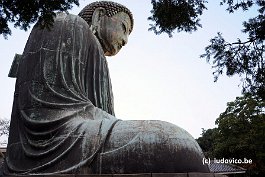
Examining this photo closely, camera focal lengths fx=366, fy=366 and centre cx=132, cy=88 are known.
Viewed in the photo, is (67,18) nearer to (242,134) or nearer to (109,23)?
(109,23)

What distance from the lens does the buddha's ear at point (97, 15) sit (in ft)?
18.7

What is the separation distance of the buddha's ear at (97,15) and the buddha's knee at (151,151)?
2.56 metres

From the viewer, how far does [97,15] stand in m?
5.73

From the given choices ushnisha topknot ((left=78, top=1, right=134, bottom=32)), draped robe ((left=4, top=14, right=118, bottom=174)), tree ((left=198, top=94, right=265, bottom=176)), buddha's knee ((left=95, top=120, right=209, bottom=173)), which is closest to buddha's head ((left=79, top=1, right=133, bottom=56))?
ushnisha topknot ((left=78, top=1, right=134, bottom=32))

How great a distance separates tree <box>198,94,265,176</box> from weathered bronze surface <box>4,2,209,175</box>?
1591cm

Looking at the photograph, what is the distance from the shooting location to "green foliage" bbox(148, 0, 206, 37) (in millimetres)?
5191

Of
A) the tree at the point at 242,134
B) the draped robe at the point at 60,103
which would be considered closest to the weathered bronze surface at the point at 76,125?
the draped robe at the point at 60,103

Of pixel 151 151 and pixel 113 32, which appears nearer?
pixel 151 151

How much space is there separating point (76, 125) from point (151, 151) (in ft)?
3.00

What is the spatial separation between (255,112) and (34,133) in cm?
1953

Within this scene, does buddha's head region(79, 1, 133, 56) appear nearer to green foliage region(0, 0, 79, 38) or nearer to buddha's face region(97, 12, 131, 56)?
buddha's face region(97, 12, 131, 56)

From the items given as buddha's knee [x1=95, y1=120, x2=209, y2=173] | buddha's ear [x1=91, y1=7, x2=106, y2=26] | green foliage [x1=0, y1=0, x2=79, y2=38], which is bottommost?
buddha's knee [x1=95, y1=120, x2=209, y2=173]

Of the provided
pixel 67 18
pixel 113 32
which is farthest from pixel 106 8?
pixel 67 18

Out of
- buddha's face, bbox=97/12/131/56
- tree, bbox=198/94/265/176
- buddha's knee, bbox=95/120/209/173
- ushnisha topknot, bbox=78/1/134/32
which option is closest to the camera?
buddha's knee, bbox=95/120/209/173
